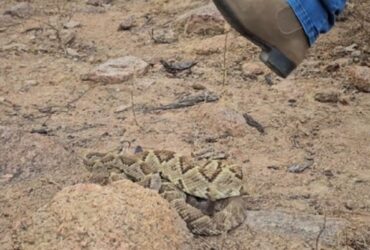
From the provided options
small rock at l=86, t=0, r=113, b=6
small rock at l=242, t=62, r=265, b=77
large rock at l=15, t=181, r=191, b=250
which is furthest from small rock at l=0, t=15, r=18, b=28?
large rock at l=15, t=181, r=191, b=250

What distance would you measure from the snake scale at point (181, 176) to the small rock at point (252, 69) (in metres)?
1.79

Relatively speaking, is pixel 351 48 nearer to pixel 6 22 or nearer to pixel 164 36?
pixel 164 36

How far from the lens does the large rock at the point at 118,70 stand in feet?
20.8

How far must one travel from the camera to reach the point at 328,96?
5789 millimetres

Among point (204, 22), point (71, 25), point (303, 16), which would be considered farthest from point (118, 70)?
point (303, 16)

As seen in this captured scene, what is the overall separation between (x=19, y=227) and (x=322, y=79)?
3.56 metres

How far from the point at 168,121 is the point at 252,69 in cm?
116

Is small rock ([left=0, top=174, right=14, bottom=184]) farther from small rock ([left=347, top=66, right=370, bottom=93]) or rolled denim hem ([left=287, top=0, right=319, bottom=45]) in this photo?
small rock ([left=347, top=66, right=370, bottom=93])

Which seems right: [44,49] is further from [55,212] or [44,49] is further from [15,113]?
[55,212]

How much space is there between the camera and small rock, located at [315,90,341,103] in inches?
227

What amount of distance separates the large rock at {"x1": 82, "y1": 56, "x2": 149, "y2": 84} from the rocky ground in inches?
0.5

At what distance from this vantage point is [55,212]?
10.8ft

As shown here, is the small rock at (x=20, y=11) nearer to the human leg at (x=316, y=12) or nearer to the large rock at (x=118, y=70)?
the large rock at (x=118, y=70)

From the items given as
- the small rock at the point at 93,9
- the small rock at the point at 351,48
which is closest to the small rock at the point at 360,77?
the small rock at the point at 351,48
